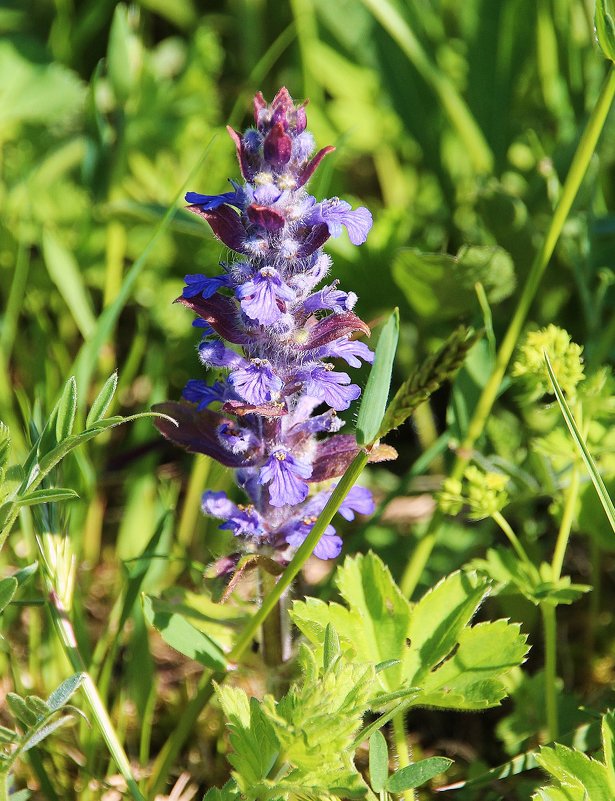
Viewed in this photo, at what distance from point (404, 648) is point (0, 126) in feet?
9.59

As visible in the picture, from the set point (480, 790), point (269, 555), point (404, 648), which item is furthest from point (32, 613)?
point (480, 790)

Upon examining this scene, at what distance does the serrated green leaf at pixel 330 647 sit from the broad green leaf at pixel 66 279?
1.83 metres

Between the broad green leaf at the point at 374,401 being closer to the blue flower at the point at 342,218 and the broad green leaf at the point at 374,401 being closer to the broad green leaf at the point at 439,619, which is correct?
the blue flower at the point at 342,218

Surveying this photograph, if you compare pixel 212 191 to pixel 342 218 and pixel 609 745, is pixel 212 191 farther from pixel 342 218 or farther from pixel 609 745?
pixel 609 745

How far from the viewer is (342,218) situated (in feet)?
6.15

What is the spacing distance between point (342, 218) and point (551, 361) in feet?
2.50

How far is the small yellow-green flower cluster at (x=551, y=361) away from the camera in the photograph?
2.29m

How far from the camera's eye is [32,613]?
8.36 ft

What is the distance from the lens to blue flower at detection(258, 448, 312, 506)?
6.31 ft

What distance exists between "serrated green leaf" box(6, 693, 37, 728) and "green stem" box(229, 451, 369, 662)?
0.53 metres

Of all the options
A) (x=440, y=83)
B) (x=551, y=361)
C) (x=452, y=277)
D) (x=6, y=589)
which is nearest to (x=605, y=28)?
(x=551, y=361)

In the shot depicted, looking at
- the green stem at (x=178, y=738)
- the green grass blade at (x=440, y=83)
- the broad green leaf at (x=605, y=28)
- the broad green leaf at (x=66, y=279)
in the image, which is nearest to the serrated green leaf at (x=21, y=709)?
the green stem at (x=178, y=738)

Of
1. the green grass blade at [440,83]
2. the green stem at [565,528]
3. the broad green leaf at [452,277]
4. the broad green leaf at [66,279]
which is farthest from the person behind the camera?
the green grass blade at [440,83]

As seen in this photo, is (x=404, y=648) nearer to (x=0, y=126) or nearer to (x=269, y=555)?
(x=269, y=555)
